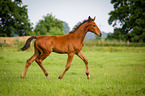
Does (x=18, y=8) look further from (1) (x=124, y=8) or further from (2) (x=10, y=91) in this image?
(2) (x=10, y=91)

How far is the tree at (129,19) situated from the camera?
134 ft

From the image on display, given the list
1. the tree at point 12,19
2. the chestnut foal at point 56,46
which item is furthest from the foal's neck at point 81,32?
the tree at point 12,19

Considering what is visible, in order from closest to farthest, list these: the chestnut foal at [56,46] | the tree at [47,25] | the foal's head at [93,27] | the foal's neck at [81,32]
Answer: the chestnut foal at [56,46] < the foal's neck at [81,32] < the foal's head at [93,27] < the tree at [47,25]

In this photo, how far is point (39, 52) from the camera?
309 inches

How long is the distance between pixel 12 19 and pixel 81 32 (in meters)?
44.4

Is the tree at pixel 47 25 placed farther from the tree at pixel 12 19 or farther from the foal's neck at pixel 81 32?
the foal's neck at pixel 81 32

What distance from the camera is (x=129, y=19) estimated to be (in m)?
42.4

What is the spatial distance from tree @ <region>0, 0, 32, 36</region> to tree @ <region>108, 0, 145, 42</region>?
2578cm

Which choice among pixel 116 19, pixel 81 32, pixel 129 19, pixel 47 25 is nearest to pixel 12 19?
pixel 116 19

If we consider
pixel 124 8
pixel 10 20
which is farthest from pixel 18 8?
pixel 124 8

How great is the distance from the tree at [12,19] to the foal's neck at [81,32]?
137 ft

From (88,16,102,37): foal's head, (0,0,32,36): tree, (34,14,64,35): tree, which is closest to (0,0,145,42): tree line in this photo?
(0,0,32,36): tree

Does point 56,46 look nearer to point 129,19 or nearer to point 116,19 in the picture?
point 129,19

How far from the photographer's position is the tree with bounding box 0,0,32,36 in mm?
45803
